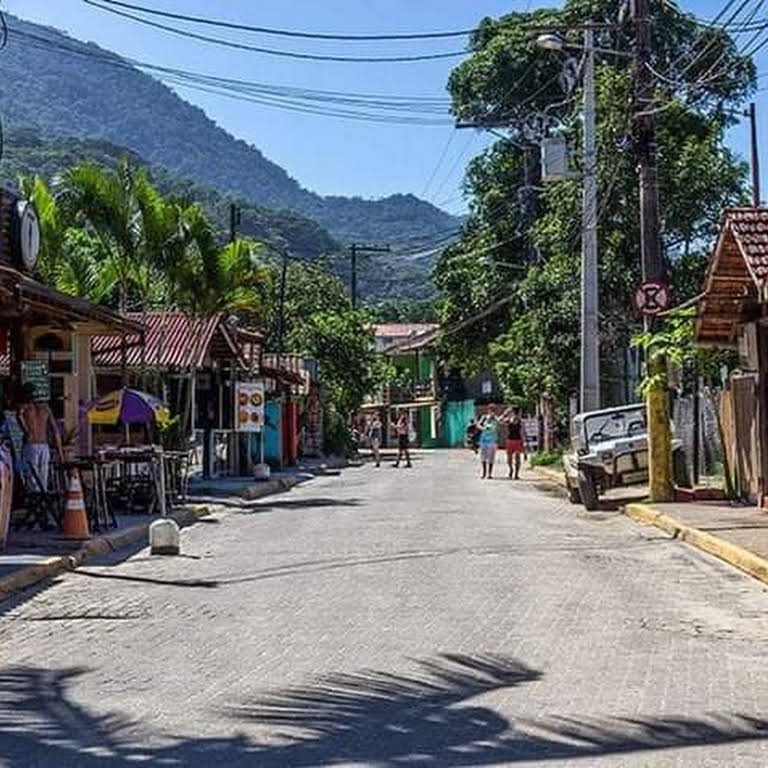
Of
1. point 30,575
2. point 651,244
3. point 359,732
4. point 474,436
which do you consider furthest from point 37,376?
point 474,436

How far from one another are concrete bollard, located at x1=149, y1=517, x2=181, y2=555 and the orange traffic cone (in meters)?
1.06

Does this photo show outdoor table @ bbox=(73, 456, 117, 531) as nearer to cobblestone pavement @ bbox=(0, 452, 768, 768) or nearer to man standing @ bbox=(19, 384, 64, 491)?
man standing @ bbox=(19, 384, 64, 491)

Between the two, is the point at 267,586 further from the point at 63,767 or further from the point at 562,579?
the point at 63,767

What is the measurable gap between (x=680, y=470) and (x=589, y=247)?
6596 mm

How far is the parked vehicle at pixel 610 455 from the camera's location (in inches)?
903

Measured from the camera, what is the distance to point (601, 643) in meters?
9.78

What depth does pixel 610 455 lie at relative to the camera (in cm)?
2305

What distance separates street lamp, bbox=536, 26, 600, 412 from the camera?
2762 centimetres

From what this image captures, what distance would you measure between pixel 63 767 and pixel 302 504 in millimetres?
18906

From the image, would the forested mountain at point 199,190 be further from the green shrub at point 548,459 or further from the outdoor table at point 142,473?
the outdoor table at point 142,473

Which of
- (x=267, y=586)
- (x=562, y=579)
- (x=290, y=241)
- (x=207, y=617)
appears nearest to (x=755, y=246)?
(x=562, y=579)

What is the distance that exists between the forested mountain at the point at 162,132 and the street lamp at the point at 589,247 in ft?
288

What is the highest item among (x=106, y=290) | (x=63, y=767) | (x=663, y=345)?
(x=106, y=290)

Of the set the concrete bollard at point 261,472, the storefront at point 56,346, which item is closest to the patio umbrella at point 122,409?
the storefront at point 56,346
